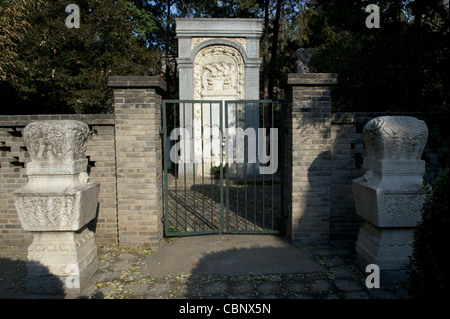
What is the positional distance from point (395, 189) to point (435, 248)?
1.27 m

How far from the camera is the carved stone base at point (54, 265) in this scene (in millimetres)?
3531

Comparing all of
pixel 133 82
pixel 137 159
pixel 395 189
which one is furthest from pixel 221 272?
pixel 133 82

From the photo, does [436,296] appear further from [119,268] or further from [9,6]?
[9,6]

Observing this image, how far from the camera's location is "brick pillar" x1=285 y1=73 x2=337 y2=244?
4668 millimetres

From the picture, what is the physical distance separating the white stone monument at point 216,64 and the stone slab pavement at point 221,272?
5.73m

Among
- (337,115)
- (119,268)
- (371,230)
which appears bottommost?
(119,268)

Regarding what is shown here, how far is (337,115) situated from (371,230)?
1.78 metres

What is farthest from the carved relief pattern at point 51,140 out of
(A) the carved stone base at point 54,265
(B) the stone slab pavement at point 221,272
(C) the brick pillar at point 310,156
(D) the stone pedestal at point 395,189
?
(D) the stone pedestal at point 395,189

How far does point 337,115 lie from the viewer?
188 inches

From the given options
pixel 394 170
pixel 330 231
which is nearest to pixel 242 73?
pixel 330 231

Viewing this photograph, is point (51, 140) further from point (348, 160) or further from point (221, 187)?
point (348, 160)

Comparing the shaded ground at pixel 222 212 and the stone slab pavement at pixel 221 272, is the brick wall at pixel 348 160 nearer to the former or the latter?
the stone slab pavement at pixel 221 272

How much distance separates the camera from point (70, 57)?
9.07 metres

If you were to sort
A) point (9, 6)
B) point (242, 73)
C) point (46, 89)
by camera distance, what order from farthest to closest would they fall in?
point (242, 73), point (46, 89), point (9, 6)
